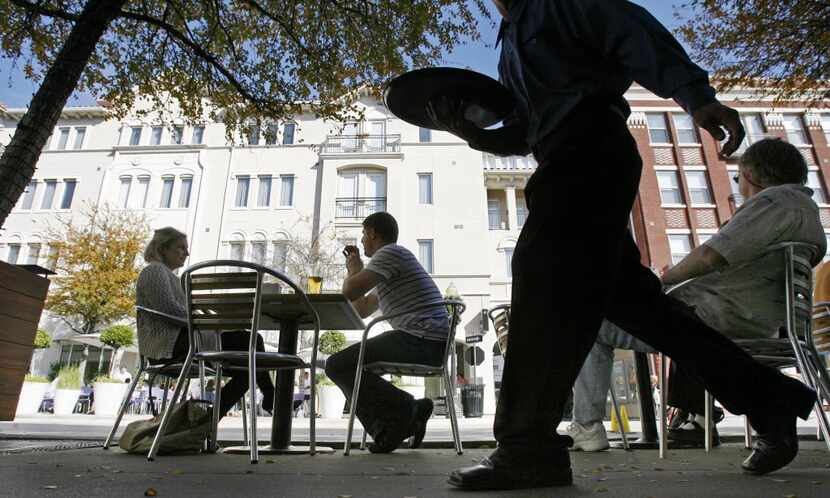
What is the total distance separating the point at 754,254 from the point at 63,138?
103ft

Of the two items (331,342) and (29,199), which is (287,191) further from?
(29,199)

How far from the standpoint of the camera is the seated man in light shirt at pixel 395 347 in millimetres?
3445

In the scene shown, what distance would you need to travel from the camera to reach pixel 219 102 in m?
8.26

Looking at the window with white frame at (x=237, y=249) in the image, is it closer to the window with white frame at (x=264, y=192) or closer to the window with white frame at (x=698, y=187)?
the window with white frame at (x=264, y=192)

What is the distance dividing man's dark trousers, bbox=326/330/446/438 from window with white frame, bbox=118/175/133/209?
25193 mm

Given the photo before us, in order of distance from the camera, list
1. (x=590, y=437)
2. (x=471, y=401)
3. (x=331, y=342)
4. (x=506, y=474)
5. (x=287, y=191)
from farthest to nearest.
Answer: (x=287, y=191) < (x=331, y=342) < (x=471, y=401) < (x=590, y=437) < (x=506, y=474)

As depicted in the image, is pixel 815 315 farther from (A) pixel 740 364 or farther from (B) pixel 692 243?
(B) pixel 692 243

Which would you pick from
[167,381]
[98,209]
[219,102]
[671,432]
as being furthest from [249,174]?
[671,432]

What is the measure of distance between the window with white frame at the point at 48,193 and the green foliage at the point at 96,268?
8.07 feet

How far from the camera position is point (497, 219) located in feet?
88.5

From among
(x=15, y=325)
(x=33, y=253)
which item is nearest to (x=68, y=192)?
(x=33, y=253)

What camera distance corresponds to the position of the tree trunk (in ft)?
15.6

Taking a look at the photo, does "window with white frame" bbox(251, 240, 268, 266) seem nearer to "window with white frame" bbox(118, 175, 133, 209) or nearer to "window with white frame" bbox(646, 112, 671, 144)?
"window with white frame" bbox(118, 175, 133, 209)

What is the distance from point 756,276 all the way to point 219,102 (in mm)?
7594
